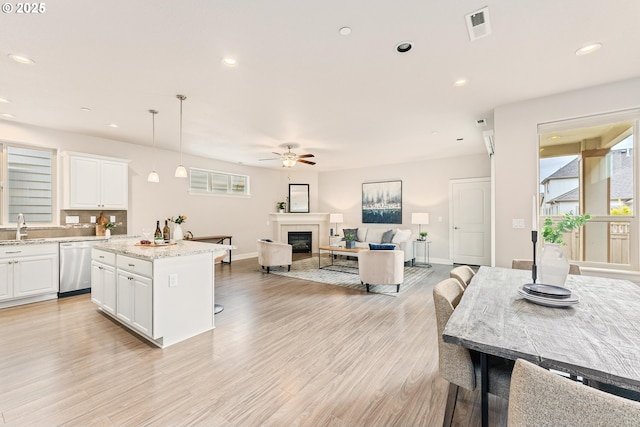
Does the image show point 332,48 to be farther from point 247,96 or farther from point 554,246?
point 554,246

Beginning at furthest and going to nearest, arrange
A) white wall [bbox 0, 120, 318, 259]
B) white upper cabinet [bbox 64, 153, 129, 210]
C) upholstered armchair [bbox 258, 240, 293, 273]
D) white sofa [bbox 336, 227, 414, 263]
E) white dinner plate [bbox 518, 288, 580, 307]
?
white sofa [bbox 336, 227, 414, 263] < upholstered armchair [bbox 258, 240, 293, 273] < white wall [bbox 0, 120, 318, 259] < white upper cabinet [bbox 64, 153, 129, 210] < white dinner plate [bbox 518, 288, 580, 307]

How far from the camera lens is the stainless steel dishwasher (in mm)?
4258

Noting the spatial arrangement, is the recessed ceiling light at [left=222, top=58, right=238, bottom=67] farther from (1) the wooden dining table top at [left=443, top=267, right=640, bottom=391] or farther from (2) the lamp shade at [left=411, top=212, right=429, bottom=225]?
(2) the lamp shade at [left=411, top=212, right=429, bottom=225]

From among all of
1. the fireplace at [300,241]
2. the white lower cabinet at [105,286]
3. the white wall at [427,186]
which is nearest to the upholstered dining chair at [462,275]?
the white lower cabinet at [105,286]

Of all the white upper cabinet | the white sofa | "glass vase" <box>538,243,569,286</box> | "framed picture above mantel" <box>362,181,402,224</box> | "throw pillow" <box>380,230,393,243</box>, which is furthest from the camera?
"framed picture above mantel" <box>362,181,402,224</box>

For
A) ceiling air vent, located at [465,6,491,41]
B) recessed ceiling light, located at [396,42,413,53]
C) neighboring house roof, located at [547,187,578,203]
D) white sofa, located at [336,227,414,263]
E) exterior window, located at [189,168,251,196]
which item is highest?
recessed ceiling light, located at [396,42,413,53]

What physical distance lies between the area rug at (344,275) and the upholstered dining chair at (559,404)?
3.71 m

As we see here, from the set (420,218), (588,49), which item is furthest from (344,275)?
(588,49)

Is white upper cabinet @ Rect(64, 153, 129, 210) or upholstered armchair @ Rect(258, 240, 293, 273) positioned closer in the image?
white upper cabinet @ Rect(64, 153, 129, 210)

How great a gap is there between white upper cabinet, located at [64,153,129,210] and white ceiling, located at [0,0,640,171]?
634mm

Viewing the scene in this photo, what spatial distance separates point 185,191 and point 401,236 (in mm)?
5381

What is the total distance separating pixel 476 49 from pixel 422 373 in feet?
9.15

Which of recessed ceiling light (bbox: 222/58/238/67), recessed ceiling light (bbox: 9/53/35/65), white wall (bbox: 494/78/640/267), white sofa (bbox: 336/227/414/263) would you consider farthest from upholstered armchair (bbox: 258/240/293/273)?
recessed ceiling light (bbox: 9/53/35/65)

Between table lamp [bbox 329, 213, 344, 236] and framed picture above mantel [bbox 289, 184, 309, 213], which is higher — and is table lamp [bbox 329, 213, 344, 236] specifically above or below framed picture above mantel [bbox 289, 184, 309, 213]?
below
